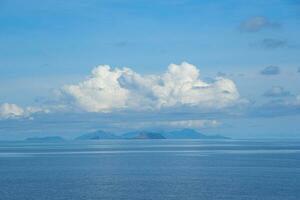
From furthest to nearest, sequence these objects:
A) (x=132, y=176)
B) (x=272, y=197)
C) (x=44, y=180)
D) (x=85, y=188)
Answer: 1. (x=132, y=176)
2. (x=44, y=180)
3. (x=85, y=188)
4. (x=272, y=197)

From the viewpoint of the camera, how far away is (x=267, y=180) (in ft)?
346

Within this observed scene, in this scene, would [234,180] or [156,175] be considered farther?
[156,175]

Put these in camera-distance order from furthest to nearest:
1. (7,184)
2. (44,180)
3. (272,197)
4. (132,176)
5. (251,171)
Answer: (251,171) → (132,176) → (44,180) → (7,184) → (272,197)

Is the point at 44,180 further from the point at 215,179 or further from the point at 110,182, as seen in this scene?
the point at 215,179

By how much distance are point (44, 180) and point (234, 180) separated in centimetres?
4027

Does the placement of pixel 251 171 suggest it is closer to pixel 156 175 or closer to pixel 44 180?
pixel 156 175

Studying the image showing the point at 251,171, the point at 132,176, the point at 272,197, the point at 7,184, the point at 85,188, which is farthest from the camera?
the point at 251,171

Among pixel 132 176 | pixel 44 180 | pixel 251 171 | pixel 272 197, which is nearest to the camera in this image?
pixel 272 197

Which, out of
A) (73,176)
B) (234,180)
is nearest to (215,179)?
(234,180)

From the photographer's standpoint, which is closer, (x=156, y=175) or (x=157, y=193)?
(x=157, y=193)

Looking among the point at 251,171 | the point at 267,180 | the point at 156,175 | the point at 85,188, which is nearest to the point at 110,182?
the point at 85,188

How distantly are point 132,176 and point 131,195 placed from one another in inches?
1302

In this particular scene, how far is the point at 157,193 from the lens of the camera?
86625mm

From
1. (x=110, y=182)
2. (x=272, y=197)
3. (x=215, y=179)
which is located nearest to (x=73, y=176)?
(x=110, y=182)
